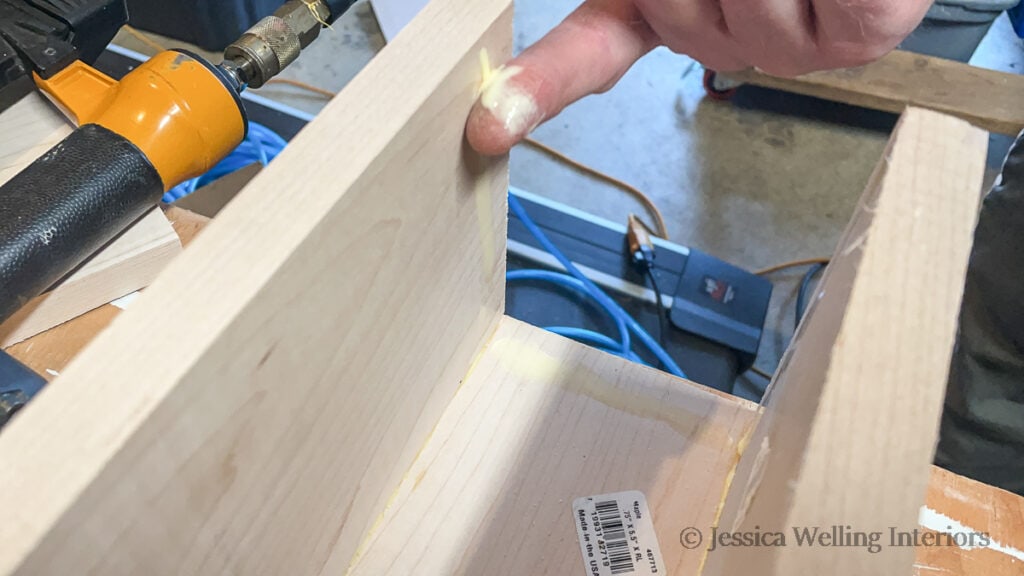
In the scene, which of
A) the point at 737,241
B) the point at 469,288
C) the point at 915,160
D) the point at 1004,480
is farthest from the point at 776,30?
the point at 737,241

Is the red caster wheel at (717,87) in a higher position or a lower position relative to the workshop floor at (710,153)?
higher

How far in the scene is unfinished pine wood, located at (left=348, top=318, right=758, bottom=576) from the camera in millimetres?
490

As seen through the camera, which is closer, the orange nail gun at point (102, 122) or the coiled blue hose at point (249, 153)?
the orange nail gun at point (102, 122)

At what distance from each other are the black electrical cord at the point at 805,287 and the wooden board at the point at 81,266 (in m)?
1.10

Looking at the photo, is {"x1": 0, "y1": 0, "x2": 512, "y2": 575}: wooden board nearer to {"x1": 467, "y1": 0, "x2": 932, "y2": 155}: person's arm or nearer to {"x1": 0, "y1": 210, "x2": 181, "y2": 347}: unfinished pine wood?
{"x1": 467, "y1": 0, "x2": 932, "y2": 155}: person's arm

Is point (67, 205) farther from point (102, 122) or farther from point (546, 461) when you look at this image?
point (546, 461)

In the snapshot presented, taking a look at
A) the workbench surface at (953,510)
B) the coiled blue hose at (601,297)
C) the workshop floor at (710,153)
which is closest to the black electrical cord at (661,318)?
the coiled blue hose at (601,297)

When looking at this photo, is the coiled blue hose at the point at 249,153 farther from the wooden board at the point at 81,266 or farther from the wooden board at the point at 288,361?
the wooden board at the point at 288,361

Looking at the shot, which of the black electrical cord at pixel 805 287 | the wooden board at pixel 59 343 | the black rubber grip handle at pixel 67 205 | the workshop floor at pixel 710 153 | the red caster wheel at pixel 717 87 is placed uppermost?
the black rubber grip handle at pixel 67 205

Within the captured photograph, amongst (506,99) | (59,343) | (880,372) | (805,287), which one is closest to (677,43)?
(506,99)

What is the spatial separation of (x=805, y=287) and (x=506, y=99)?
44.1 inches

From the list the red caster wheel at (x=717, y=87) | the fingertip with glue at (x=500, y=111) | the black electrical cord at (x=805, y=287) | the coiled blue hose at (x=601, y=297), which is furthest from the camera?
the red caster wheel at (x=717, y=87)

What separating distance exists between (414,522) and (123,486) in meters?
0.29

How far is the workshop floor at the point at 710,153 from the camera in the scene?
1461mm
